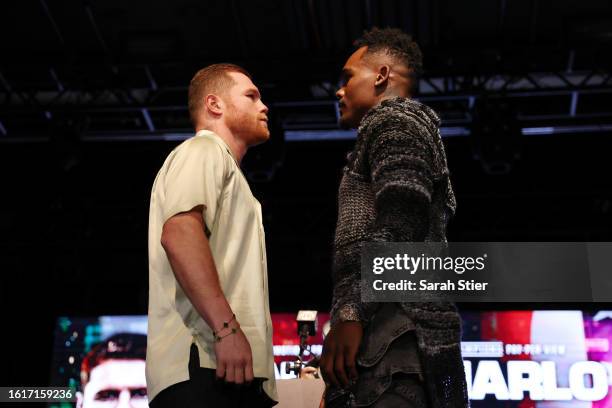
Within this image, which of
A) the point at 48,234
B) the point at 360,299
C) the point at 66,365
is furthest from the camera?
the point at 48,234

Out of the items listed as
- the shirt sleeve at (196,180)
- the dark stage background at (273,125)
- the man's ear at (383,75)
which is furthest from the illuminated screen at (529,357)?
the shirt sleeve at (196,180)

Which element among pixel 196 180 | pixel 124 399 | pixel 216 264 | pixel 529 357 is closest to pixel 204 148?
pixel 196 180

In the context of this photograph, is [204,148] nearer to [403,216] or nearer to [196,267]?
[196,267]

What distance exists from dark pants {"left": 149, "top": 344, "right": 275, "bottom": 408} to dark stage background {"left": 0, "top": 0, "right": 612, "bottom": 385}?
13.6ft

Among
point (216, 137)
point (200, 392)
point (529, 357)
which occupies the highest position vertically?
point (216, 137)

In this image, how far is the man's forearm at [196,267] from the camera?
65.6 inches

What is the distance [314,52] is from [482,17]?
140 centimetres

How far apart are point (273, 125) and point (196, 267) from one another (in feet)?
13.7

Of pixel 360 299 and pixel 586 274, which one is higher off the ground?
pixel 586 274

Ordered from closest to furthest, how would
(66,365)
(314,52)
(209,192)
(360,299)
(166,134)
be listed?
(360,299) < (209,192) < (314,52) < (166,134) < (66,365)

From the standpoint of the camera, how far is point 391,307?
1668mm

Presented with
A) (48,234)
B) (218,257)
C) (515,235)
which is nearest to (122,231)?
(48,234)

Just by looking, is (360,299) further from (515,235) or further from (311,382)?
(515,235)

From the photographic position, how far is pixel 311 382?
2.41 metres
